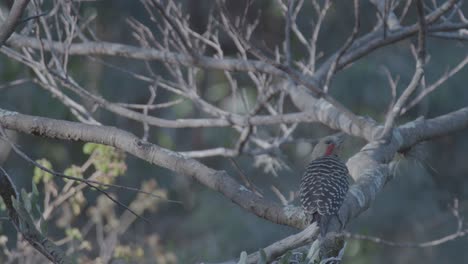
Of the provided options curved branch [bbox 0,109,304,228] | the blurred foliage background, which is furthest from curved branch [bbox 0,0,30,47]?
the blurred foliage background

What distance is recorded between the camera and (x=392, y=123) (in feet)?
17.1

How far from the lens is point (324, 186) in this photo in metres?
5.31

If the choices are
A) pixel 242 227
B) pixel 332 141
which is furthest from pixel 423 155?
pixel 242 227

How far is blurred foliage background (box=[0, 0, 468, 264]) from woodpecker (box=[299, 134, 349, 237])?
8747 millimetres

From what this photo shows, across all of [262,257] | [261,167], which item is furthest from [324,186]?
[261,167]

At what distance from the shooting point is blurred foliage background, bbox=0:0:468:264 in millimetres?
16031

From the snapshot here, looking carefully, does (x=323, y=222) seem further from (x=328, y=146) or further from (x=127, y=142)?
(x=328, y=146)

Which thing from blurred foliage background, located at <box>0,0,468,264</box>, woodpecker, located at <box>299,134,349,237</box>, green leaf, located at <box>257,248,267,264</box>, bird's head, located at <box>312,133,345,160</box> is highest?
blurred foliage background, located at <box>0,0,468,264</box>

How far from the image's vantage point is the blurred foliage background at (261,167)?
16031mm

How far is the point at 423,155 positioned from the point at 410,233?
36.4 ft

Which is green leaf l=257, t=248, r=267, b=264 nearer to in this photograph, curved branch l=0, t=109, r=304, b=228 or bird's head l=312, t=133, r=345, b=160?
curved branch l=0, t=109, r=304, b=228

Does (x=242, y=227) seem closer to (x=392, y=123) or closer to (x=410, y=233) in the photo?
(x=410, y=233)

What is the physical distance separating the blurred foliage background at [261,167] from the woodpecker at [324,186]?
875 cm

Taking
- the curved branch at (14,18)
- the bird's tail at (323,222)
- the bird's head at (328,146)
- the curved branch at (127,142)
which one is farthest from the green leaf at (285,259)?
the bird's head at (328,146)
